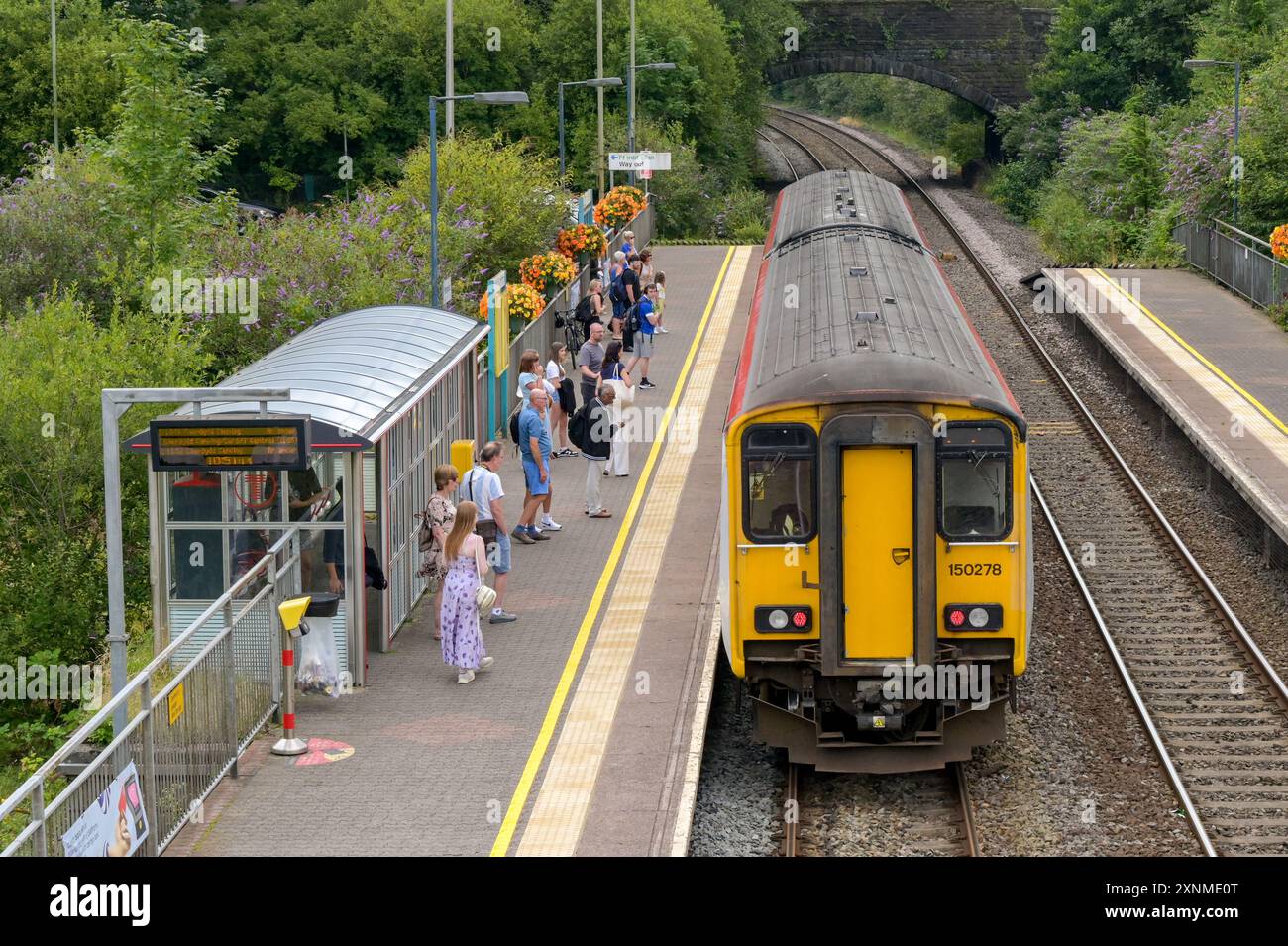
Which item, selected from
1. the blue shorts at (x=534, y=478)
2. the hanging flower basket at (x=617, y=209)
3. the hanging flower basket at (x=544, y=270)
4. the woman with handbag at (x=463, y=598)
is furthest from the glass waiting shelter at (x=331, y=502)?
the hanging flower basket at (x=617, y=209)

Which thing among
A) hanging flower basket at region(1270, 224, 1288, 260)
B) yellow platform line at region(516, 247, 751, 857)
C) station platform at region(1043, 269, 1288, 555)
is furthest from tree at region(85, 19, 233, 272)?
hanging flower basket at region(1270, 224, 1288, 260)

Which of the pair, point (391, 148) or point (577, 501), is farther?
point (391, 148)

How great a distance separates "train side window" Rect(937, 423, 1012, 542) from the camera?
1232 cm

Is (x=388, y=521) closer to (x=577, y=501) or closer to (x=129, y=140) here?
(x=577, y=501)

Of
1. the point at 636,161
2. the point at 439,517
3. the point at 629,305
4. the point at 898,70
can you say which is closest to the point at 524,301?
the point at 629,305

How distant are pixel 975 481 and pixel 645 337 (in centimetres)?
1401

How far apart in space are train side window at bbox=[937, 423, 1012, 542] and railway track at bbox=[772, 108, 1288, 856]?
2613mm

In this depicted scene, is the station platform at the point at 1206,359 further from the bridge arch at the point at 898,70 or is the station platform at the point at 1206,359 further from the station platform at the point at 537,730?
the bridge arch at the point at 898,70

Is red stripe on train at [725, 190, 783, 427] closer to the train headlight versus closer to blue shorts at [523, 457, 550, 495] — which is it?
the train headlight

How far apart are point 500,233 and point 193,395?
811 inches

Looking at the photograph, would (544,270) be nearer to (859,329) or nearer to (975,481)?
(859,329)

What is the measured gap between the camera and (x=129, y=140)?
25594 millimetres
